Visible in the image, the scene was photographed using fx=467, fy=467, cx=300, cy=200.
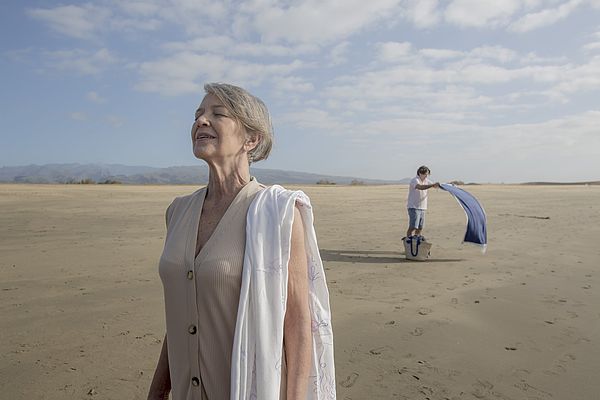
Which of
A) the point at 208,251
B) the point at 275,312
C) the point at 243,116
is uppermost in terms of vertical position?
the point at 243,116

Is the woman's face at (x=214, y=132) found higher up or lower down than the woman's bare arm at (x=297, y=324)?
higher up

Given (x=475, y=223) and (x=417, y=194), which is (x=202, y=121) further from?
(x=475, y=223)

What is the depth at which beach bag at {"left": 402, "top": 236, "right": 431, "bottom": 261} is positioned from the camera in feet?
30.4

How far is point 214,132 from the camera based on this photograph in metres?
1.94

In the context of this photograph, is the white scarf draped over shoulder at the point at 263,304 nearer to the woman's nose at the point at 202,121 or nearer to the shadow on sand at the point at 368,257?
the woman's nose at the point at 202,121

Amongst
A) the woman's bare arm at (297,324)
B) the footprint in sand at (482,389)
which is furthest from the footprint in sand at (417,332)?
the woman's bare arm at (297,324)

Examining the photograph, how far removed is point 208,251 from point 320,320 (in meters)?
0.53

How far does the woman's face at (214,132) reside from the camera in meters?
1.94

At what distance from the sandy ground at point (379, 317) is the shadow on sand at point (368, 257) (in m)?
0.04

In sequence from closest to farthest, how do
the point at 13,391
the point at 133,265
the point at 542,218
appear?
the point at 13,391 < the point at 133,265 < the point at 542,218

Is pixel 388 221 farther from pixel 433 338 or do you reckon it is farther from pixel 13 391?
pixel 13 391

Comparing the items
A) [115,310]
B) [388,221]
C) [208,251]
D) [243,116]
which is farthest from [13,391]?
[388,221]

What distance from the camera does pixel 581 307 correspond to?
6234mm

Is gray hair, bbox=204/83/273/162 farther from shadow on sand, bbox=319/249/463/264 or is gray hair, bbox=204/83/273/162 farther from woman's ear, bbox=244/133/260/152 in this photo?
shadow on sand, bbox=319/249/463/264
